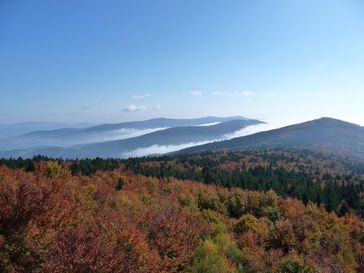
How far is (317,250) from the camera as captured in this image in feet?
244


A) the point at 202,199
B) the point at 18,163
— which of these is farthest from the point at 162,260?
the point at 18,163

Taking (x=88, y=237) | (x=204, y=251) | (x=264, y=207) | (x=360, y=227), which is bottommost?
(x=360, y=227)

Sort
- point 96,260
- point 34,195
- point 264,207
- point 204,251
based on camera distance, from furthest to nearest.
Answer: point 264,207
point 204,251
point 34,195
point 96,260

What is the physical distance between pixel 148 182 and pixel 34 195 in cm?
9896

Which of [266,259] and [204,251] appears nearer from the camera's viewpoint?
[204,251]

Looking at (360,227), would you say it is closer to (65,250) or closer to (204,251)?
(204,251)

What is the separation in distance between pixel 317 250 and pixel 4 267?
60370 mm

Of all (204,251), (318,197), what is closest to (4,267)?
(204,251)

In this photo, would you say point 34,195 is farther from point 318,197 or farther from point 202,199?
point 318,197

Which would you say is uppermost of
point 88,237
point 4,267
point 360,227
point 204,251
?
point 88,237

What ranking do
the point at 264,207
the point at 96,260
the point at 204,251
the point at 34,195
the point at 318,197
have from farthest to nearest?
1. the point at 318,197
2. the point at 264,207
3. the point at 204,251
4. the point at 34,195
5. the point at 96,260

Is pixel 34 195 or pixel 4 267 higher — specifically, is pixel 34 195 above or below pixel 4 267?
above

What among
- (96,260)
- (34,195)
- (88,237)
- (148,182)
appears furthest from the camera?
(148,182)

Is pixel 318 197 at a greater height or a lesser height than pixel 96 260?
lesser
